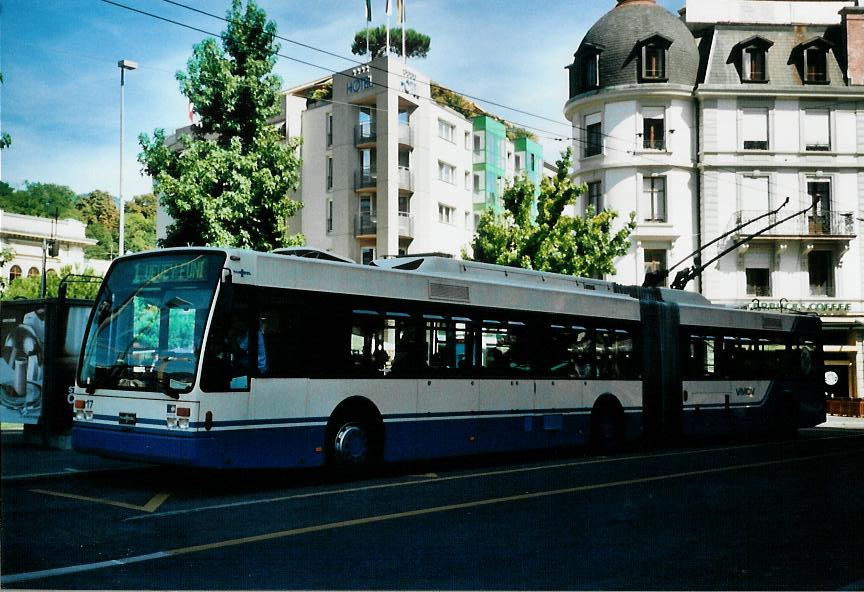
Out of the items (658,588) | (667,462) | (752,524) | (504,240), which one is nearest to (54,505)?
(658,588)

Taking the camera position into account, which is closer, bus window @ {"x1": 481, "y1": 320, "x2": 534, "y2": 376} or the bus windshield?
the bus windshield

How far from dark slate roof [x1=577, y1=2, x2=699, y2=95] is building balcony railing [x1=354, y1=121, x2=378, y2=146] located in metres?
10.6

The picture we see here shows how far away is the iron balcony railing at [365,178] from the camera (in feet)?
153

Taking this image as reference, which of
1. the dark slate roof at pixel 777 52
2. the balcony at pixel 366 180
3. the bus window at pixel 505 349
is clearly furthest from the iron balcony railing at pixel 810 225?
the bus window at pixel 505 349

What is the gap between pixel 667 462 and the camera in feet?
52.2

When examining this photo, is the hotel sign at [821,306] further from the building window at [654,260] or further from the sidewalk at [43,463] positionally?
the sidewalk at [43,463]

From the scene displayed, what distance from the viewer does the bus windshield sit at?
11.0 meters

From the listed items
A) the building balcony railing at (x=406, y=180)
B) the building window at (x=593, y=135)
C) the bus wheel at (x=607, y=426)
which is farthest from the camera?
the building balcony railing at (x=406, y=180)

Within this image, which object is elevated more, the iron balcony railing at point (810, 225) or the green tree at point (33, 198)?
the iron balcony railing at point (810, 225)

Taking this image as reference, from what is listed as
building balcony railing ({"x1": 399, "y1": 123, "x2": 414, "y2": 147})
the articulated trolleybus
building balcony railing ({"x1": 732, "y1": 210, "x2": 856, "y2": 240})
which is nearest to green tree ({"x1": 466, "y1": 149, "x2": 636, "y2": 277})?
building balcony railing ({"x1": 732, "y1": 210, "x2": 856, "y2": 240})

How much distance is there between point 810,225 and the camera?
4062cm

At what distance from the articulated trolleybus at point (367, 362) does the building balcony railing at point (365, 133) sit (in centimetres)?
2866

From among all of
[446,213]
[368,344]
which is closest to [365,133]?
[446,213]

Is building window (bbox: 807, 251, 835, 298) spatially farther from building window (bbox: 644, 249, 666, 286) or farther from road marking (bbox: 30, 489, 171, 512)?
road marking (bbox: 30, 489, 171, 512)
